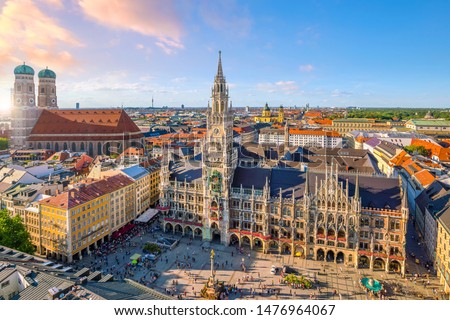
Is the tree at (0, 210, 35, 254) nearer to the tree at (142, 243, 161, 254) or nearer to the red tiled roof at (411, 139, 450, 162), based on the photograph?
the tree at (142, 243, 161, 254)

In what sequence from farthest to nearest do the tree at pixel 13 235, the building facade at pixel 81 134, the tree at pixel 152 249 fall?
the building facade at pixel 81 134 → the tree at pixel 152 249 → the tree at pixel 13 235

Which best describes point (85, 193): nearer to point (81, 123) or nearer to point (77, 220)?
point (77, 220)

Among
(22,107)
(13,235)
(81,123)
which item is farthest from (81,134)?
(13,235)

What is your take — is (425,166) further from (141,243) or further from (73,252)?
(73,252)

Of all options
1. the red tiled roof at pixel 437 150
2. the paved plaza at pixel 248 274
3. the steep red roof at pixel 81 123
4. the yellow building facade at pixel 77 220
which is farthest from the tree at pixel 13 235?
the red tiled roof at pixel 437 150

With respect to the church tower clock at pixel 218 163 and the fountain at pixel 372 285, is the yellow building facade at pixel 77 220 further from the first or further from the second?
the fountain at pixel 372 285

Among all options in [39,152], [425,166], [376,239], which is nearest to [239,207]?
[376,239]
